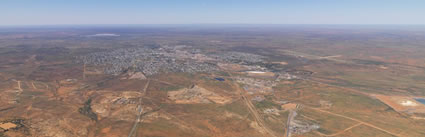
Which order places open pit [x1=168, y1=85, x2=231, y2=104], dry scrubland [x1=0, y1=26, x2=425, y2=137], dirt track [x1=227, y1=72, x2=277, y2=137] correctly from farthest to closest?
open pit [x1=168, y1=85, x2=231, y2=104] < dirt track [x1=227, y1=72, x2=277, y2=137] < dry scrubland [x1=0, y1=26, x2=425, y2=137]

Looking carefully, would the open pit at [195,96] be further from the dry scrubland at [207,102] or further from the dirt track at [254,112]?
the dirt track at [254,112]

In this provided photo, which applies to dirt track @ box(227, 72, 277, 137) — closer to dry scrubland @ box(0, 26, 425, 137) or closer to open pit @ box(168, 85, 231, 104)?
dry scrubland @ box(0, 26, 425, 137)

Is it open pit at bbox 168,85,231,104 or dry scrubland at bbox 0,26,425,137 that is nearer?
dry scrubland at bbox 0,26,425,137

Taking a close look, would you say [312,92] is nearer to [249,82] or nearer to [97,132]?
[249,82]

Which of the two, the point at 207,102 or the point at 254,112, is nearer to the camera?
the point at 254,112

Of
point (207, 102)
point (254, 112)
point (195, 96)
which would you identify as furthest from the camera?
point (195, 96)

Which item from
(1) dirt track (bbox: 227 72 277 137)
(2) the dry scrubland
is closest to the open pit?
(2) the dry scrubland

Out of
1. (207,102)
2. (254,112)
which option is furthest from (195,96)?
(254,112)

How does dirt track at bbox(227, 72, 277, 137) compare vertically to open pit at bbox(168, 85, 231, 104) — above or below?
below

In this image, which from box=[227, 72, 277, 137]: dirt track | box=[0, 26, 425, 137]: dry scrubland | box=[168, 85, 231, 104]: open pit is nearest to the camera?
box=[0, 26, 425, 137]: dry scrubland

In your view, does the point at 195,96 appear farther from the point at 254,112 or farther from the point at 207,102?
the point at 254,112

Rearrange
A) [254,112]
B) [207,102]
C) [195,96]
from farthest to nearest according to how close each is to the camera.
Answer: [195,96] < [207,102] < [254,112]
